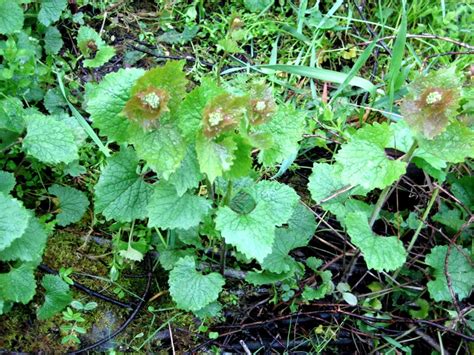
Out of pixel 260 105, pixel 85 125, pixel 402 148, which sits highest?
pixel 260 105

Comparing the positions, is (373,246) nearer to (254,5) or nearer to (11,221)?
(11,221)

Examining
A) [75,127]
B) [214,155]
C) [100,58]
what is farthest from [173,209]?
[100,58]

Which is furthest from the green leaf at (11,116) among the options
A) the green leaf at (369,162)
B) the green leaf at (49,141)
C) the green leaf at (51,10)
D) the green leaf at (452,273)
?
the green leaf at (452,273)

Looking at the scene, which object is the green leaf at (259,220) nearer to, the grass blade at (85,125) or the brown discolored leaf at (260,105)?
the brown discolored leaf at (260,105)

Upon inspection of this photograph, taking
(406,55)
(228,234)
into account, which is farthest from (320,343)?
(406,55)

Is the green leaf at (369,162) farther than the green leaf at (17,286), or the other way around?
the green leaf at (17,286)
